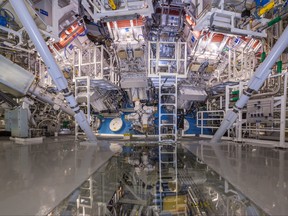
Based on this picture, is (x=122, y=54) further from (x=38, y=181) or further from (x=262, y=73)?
(x=38, y=181)

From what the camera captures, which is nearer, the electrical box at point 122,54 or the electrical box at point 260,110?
the electrical box at point 260,110

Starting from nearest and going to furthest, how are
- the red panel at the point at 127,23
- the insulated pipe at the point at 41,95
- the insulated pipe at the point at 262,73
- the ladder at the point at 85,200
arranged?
1. the ladder at the point at 85,200
2. the insulated pipe at the point at 262,73
3. the red panel at the point at 127,23
4. the insulated pipe at the point at 41,95

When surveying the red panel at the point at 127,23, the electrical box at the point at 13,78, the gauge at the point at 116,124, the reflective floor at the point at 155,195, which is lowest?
the reflective floor at the point at 155,195

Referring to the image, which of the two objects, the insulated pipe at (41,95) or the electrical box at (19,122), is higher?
the insulated pipe at (41,95)

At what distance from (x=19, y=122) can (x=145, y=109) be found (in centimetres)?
394

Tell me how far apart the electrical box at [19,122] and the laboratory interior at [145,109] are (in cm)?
3

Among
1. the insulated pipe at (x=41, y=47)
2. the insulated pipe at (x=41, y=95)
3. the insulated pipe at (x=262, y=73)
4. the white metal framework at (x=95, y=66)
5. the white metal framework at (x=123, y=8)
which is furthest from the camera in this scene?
the white metal framework at (x=95, y=66)

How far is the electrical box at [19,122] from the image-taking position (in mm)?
5742

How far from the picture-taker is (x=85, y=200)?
1789mm

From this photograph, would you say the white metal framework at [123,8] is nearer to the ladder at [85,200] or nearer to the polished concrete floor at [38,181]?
the polished concrete floor at [38,181]

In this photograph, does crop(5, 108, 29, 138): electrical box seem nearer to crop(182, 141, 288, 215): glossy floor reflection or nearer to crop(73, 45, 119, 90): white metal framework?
crop(73, 45, 119, 90): white metal framework

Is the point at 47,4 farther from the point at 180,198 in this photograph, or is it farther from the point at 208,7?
the point at 180,198

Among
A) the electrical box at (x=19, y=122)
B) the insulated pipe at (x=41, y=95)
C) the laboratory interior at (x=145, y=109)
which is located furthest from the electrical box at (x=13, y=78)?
the electrical box at (x=19, y=122)

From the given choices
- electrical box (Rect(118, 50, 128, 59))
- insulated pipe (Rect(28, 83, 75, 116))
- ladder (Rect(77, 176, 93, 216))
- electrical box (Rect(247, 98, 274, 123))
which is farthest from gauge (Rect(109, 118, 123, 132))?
ladder (Rect(77, 176, 93, 216))
